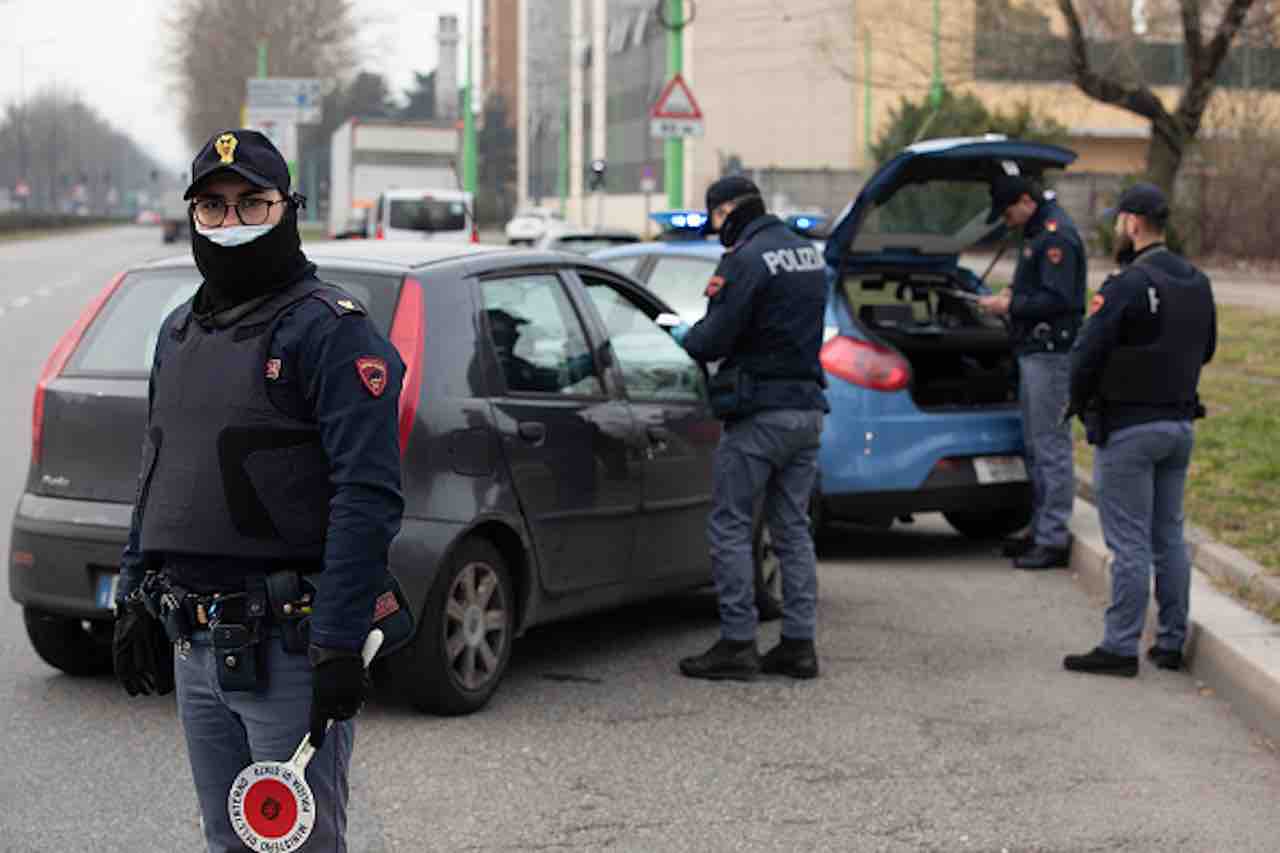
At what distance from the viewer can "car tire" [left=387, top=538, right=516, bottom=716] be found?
6234 mm

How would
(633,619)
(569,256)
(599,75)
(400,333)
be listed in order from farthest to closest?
(599,75)
(633,619)
(569,256)
(400,333)

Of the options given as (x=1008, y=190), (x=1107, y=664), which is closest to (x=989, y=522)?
(x=1008, y=190)

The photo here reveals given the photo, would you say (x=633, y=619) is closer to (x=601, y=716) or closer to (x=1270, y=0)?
(x=601, y=716)

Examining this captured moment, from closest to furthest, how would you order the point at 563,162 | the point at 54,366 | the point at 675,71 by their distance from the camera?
the point at 54,366
the point at 675,71
the point at 563,162

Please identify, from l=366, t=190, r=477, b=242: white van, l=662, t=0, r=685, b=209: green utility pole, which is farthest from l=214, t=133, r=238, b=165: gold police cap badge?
l=366, t=190, r=477, b=242: white van

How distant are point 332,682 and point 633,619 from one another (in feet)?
16.3

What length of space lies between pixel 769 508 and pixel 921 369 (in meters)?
3.32

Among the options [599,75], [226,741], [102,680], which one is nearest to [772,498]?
[102,680]

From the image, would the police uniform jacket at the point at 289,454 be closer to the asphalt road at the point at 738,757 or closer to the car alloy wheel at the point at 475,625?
the asphalt road at the point at 738,757

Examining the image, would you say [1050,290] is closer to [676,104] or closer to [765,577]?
[765,577]

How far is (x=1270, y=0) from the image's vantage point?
23.4m

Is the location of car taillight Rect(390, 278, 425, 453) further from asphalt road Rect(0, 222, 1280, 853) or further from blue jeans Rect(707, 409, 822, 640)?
blue jeans Rect(707, 409, 822, 640)

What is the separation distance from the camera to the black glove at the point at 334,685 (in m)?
3.29

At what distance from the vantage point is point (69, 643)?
22.2ft
